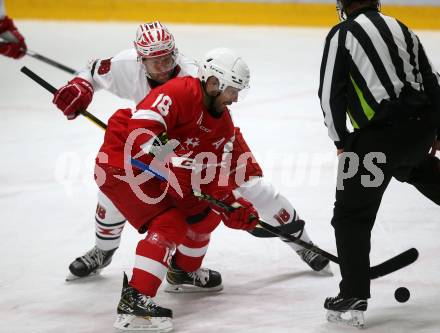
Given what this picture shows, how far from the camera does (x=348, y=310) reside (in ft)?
9.04

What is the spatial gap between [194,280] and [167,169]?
21.3 inches

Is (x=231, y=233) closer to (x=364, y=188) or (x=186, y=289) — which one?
(x=186, y=289)

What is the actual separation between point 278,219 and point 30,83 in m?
3.66

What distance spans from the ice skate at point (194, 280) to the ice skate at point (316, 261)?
353mm

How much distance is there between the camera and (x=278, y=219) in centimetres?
A: 332

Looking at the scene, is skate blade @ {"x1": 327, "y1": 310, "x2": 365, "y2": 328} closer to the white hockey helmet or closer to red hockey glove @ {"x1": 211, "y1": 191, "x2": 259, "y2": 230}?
red hockey glove @ {"x1": 211, "y1": 191, "x2": 259, "y2": 230}

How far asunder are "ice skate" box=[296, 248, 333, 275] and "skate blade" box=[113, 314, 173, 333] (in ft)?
2.43

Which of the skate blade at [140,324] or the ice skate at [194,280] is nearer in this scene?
the skate blade at [140,324]

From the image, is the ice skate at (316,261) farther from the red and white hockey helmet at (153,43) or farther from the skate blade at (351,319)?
the red and white hockey helmet at (153,43)

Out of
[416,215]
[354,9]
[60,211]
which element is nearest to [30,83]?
[60,211]

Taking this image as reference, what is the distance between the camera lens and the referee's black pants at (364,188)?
2.67m

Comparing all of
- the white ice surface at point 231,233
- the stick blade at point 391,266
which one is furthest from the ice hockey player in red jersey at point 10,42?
the stick blade at point 391,266

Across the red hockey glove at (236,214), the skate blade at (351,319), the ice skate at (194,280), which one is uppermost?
the red hockey glove at (236,214)

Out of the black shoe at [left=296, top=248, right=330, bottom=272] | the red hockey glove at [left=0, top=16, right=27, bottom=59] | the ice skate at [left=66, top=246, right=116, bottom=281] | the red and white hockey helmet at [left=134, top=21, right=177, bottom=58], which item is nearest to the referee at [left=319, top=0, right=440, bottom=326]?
the black shoe at [left=296, top=248, right=330, bottom=272]
